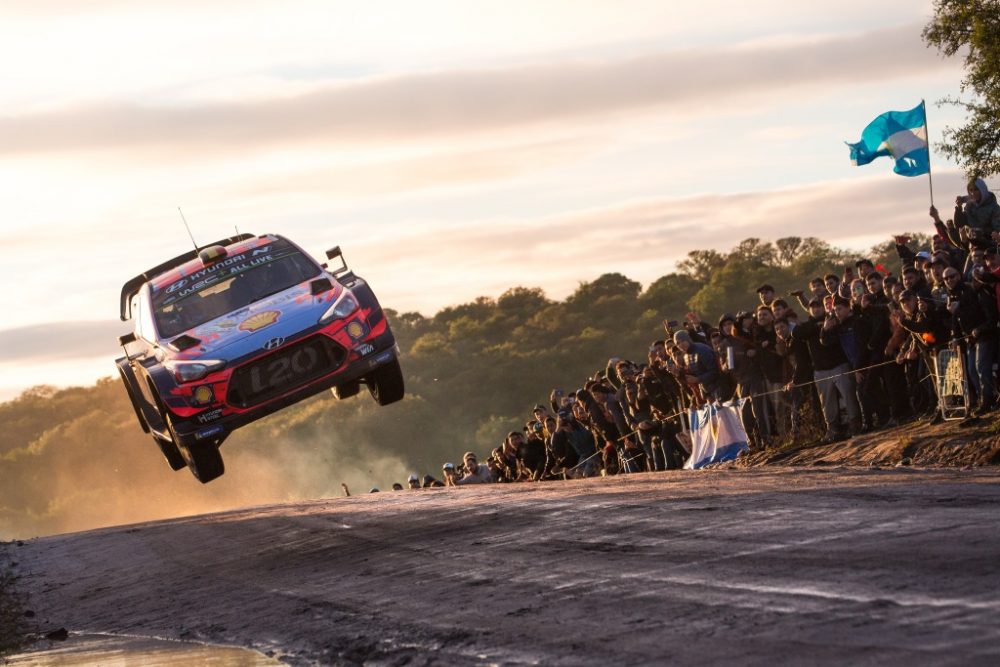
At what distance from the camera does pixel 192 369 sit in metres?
16.2

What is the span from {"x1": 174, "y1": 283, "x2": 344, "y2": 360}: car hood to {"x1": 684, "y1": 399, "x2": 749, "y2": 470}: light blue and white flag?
18.7 feet

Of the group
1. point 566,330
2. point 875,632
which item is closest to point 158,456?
point 566,330

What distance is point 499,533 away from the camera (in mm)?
13273

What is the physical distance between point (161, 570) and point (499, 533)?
4.68 m

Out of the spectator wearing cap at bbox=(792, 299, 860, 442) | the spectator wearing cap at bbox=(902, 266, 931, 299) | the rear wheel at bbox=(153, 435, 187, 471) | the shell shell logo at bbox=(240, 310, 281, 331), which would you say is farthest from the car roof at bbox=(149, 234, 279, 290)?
the spectator wearing cap at bbox=(902, 266, 931, 299)

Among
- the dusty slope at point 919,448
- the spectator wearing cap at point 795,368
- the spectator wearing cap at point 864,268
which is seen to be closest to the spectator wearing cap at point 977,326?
the dusty slope at point 919,448

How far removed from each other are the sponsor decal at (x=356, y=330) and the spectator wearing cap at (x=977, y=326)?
19.8 feet

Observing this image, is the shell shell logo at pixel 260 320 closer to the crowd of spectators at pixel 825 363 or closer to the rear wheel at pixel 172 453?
the rear wheel at pixel 172 453

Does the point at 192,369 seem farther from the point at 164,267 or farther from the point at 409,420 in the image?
the point at 409,420

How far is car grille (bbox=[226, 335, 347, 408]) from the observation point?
16.1m

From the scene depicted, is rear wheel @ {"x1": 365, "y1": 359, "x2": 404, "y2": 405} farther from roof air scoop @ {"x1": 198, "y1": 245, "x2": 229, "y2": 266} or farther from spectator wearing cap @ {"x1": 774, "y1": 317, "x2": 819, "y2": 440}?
spectator wearing cap @ {"x1": 774, "y1": 317, "x2": 819, "y2": 440}

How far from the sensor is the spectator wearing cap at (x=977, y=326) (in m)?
15.7

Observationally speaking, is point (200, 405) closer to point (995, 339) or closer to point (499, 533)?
point (499, 533)

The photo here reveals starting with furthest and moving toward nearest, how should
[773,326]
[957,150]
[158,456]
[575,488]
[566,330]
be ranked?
[566,330], [158,456], [957,150], [773,326], [575,488]
